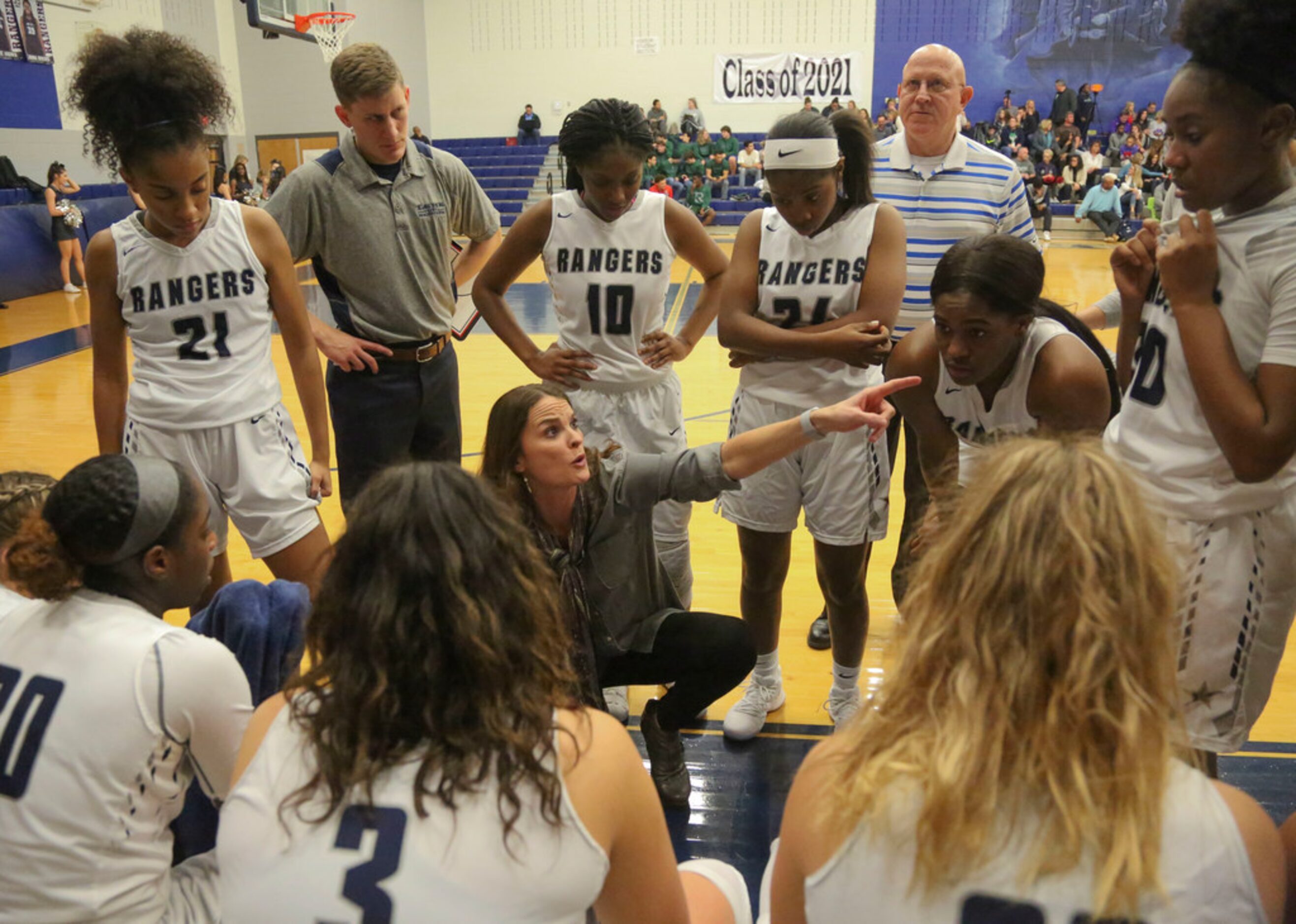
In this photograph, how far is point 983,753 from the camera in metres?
1.19

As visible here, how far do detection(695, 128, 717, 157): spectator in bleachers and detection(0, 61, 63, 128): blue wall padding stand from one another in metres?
12.3

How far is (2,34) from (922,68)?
15.8 meters

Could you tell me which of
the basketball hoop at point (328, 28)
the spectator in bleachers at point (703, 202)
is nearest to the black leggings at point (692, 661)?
the basketball hoop at point (328, 28)

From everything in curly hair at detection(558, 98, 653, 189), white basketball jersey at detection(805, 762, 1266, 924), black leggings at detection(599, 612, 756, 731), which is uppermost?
curly hair at detection(558, 98, 653, 189)

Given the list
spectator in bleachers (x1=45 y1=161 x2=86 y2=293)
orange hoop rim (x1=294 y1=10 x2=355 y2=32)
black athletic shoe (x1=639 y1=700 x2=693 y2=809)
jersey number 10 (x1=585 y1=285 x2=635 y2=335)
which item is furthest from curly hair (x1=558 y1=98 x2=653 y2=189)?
spectator in bleachers (x1=45 y1=161 x2=86 y2=293)

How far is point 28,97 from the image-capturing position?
49.8 feet

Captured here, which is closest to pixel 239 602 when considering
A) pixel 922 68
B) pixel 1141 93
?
pixel 922 68

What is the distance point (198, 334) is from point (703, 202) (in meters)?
18.1

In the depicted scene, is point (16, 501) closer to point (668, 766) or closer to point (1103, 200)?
point (668, 766)

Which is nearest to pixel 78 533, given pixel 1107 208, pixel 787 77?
pixel 1107 208

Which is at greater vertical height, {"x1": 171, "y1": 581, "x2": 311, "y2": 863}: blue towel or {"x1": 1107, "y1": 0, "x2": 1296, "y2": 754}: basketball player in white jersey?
{"x1": 1107, "y1": 0, "x2": 1296, "y2": 754}: basketball player in white jersey

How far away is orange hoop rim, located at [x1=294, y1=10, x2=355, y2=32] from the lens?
43.7 feet

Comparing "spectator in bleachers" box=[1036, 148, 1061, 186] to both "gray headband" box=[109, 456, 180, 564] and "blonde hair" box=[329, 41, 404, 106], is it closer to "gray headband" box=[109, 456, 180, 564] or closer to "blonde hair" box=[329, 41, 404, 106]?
"blonde hair" box=[329, 41, 404, 106]

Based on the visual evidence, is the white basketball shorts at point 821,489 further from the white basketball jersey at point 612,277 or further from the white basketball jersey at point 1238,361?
the white basketball jersey at point 1238,361
